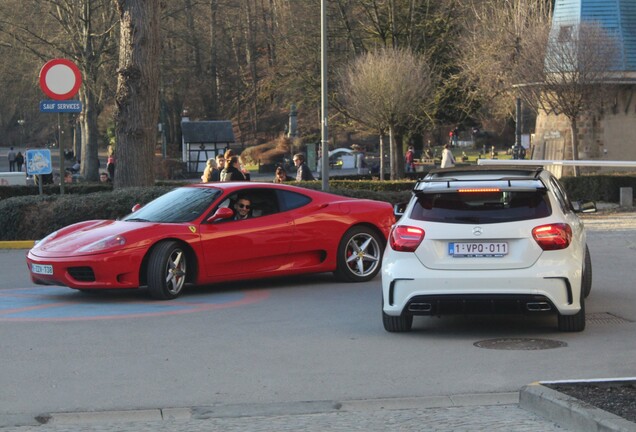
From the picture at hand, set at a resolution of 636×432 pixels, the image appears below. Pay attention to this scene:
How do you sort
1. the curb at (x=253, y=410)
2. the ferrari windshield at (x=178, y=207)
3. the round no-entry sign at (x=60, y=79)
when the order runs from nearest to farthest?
the curb at (x=253, y=410), the ferrari windshield at (x=178, y=207), the round no-entry sign at (x=60, y=79)

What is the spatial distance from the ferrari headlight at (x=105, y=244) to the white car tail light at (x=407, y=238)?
3.58 metres

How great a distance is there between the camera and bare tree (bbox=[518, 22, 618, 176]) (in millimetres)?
37562

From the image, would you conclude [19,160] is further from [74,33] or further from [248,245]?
[248,245]

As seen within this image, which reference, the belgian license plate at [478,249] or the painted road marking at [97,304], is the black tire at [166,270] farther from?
the belgian license plate at [478,249]

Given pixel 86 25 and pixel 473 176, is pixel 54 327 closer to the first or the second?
pixel 473 176

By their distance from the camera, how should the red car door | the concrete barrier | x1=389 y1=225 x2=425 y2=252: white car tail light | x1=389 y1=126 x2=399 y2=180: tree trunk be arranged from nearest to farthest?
1. x1=389 y1=225 x2=425 y2=252: white car tail light
2. the red car door
3. the concrete barrier
4. x1=389 y1=126 x2=399 y2=180: tree trunk

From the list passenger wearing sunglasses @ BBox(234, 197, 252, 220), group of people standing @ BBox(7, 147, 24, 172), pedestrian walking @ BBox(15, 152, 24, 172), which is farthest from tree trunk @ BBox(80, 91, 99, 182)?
passenger wearing sunglasses @ BBox(234, 197, 252, 220)

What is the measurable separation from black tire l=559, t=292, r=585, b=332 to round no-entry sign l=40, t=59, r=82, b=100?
11.3 metres

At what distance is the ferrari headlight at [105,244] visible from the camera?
11609mm

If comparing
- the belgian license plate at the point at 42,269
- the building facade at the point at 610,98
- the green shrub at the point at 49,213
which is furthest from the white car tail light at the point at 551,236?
the building facade at the point at 610,98

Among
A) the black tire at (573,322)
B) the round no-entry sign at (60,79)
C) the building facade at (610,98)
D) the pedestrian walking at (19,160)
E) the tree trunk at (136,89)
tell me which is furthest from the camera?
the pedestrian walking at (19,160)

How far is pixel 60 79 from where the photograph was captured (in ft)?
60.7

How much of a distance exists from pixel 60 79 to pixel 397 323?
10775 mm

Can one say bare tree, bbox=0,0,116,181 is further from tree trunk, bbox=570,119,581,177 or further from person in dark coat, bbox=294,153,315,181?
person in dark coat, bbox=294,153,315,181
